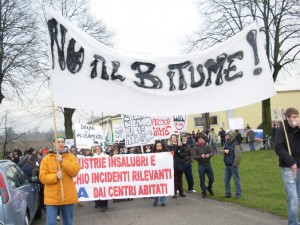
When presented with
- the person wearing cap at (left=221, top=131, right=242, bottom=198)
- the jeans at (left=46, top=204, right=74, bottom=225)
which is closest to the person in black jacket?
the jeans at (left=46, top=204, right=74, bottom=225)

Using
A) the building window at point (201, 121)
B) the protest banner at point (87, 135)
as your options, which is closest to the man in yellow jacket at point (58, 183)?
the protest banner at point (87, 135)

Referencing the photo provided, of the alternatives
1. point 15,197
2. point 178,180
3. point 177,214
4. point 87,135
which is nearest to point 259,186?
point 178,180

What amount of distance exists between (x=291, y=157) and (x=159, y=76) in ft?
8.70

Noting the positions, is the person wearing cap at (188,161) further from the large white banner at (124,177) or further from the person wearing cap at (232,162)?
the large white banner at (124,177)

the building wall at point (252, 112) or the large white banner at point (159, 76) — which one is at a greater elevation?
the building wall at point (252, 112)

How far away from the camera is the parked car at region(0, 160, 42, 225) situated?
6691 mm

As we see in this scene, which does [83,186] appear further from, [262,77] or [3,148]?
[3,148]

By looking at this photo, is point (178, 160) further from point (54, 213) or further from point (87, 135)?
point (87, 135)

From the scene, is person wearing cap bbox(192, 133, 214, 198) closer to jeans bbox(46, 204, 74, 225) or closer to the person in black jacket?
the person in black jacket

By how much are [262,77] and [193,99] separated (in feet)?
4.12

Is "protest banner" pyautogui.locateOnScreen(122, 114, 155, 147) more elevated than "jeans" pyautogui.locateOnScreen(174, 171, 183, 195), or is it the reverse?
"protest banner" pyautogui.locateOnScreen(122, 114, 155, 147)

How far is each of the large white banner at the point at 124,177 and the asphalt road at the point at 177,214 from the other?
429 mm

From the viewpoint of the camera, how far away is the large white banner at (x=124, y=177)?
1088 cm

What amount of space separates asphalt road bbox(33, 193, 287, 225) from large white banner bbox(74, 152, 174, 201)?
1.41 ft
